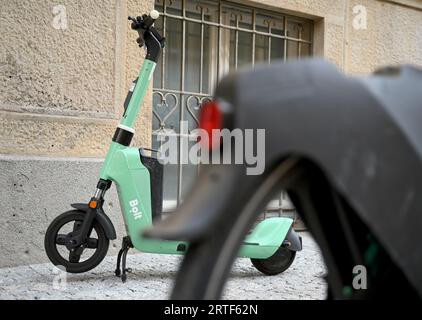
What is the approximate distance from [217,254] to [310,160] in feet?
0.98

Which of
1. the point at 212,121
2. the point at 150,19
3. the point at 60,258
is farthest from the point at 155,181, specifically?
the point at 212,121

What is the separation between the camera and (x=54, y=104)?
4598mm

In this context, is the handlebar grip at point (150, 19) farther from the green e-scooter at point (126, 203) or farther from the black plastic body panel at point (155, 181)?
the black plastic body panel at point (155, 181)

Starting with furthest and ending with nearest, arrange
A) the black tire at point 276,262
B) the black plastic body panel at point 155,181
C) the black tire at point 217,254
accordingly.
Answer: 1. the black tire at point 276,262
2. the black plastic body panel at point 155,181
3. the black tire at point 217,254

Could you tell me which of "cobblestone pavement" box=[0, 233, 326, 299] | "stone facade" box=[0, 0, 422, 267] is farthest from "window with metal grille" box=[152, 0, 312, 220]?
"cobblestone pavement" box=[0, 233, 326, 299]

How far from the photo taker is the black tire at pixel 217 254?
1.18 m

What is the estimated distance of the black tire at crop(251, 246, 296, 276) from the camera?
4258 mm

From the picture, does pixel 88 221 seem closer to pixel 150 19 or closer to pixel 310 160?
pixel 150 19

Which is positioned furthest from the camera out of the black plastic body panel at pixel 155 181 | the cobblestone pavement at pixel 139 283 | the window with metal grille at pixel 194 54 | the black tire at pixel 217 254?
the window with metal grille at pixel 194 54

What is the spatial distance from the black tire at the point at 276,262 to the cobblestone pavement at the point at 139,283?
0.21 ft

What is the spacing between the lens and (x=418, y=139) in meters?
1.23

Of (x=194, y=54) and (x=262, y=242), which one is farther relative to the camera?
(x=194, y=54)

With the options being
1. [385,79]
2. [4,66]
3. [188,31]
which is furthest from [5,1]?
[385,79]

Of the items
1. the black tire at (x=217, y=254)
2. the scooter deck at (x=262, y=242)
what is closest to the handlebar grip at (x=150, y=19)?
the scooter deck at (x=262, y=242)
